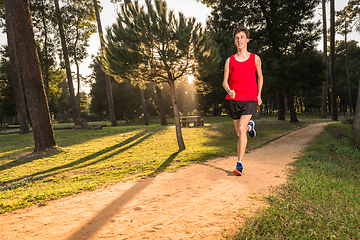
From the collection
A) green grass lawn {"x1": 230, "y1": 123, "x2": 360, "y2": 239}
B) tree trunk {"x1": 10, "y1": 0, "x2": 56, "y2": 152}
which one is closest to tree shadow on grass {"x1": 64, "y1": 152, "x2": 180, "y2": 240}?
green grass lawn {"x1": 230, "y1": 123, "x2": 360, "y2": 239}

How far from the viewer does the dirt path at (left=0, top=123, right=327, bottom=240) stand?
105 inches

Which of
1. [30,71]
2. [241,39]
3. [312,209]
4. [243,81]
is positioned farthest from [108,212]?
[30,71]

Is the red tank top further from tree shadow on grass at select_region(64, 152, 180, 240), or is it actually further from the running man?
tree shadow on grass at select_region(64, 152, 180, 240)

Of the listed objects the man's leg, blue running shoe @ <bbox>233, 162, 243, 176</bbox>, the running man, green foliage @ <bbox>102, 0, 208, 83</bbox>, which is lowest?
blue running shoe @ <bbox>233, 162, 243, 176</bbox>

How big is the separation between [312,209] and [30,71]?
10.4 m

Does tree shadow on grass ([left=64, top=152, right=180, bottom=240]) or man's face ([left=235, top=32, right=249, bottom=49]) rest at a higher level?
man's face ([left=235, top=32, right=249, bottom=49])

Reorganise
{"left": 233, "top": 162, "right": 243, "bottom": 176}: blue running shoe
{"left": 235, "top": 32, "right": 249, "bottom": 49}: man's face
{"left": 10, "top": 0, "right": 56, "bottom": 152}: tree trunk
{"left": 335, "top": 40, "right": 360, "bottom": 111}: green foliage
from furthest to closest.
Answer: {"left": 335, "top": 40, "right": 360, "bottom": 111}: green foliage
{"left": 10, "top": 0, "right": 56, "bottom": 152}: tree trunk
{"left": 233, "top": 162, "right": 243, "bottom": 176}: blue running shoe
{"left": 235, "top": 32, "right": 249, "bottom": 49}: man's face

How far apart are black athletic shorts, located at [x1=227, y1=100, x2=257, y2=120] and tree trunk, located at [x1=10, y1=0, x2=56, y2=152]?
8.43m

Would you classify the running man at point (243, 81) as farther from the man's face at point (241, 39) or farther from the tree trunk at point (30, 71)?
the tree trunk at point (30, 71)

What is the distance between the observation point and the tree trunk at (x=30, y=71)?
8.84 meters

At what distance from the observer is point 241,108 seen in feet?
12.9

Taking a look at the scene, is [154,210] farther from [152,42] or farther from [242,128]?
[152,42]

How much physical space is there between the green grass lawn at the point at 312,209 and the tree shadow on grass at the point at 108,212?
1732mm

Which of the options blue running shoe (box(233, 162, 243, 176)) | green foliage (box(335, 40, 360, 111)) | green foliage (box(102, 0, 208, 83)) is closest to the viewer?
blue running shoe (box(233, 162, 243, 176))
